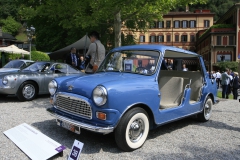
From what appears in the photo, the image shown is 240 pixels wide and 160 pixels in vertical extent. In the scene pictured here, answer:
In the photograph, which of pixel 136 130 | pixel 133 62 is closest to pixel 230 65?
pixel 133 62

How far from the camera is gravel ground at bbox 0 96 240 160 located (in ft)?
12.3

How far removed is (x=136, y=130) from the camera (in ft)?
13.0

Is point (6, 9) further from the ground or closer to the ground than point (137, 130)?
further from the ground

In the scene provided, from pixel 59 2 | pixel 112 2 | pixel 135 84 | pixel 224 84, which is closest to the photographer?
pixel 135 84

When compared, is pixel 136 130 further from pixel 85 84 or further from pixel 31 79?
pixel 31 79

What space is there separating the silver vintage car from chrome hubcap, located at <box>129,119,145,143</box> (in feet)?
13.2

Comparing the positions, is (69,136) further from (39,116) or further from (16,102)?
(16,102)

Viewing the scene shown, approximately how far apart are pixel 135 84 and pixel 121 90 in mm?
359

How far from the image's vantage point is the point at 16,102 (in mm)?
8047

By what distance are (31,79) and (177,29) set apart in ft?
187

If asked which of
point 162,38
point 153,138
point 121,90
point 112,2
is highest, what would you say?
point 162,38

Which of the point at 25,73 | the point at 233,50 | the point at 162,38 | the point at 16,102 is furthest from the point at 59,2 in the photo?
the point at 162,38

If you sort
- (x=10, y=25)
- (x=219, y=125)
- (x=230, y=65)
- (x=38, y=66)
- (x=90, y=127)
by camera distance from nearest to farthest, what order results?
(x=90, y=127) < (x=219, y=125) < (x=38, y=66) < (x=230, y=65) < (x=10, y=25)

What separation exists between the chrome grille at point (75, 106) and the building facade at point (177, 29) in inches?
2263
